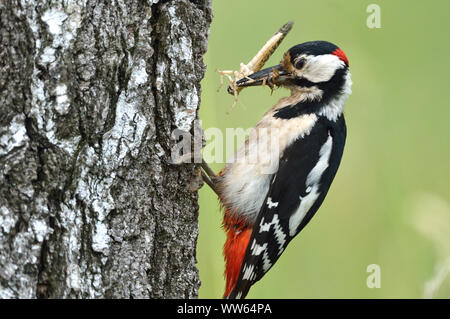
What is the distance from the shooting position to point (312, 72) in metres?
2.28

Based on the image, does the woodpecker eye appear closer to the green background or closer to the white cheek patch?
the white cheek patch


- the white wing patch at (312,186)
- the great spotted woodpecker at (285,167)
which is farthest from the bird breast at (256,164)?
the white wing patch at (312,186)

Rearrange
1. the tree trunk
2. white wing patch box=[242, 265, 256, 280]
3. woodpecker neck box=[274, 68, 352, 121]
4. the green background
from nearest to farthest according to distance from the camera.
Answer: the tree trunk < white wing patch box=[242, 265, 256, 280] < woodpecker neck box=[274, 68, 352, 121] < the green background

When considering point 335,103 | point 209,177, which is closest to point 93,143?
point 209,177

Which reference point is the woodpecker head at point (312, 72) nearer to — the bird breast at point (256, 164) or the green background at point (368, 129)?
the bird breast at point (256, 164)

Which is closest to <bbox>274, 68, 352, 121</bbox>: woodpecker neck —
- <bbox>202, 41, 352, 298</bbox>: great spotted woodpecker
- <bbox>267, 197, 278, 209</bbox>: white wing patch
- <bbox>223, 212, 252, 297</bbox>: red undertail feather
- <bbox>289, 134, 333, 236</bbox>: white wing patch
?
<bbox>202, 41, 352, 298</bbox>: great spotted woodpecker

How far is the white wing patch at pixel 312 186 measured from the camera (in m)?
2.22

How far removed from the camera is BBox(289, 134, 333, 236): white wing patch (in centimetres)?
222

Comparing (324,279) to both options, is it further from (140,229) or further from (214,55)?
(140,229)

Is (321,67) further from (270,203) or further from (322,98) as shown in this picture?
(270,203)

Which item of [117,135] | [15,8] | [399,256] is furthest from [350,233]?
[15,8]

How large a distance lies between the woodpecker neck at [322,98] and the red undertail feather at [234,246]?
44 cm

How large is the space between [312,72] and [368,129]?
2.70 ft

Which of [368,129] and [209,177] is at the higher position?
[368,129]
